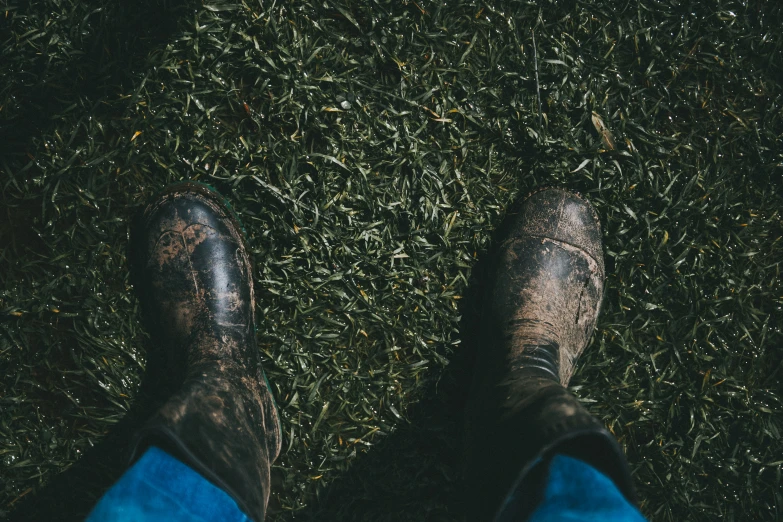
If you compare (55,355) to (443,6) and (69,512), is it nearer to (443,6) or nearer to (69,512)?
(69,512)

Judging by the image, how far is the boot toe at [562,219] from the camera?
1.87 m

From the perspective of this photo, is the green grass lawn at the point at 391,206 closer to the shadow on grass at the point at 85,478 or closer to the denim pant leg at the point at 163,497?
the shadow on grass at the point at 85,478

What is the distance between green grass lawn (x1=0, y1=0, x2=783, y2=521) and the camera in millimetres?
1850

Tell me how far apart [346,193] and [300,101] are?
0.35 m

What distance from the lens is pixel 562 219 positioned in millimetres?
1871

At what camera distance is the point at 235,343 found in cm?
180

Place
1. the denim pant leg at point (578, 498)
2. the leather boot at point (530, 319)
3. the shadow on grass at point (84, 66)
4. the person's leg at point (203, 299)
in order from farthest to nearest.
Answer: the shadow on grass at point (84, 66)
the person's leg at point (203, 299)
the leather boot at point (530, 319)
the denim pant leg at point (578, 498)

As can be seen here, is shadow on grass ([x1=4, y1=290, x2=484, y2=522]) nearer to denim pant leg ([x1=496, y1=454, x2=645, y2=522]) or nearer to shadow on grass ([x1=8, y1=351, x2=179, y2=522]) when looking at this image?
shadow on grass ([x1=8, y1=351, x2=179, y2=522])

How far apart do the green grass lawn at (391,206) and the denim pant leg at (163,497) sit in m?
0.59

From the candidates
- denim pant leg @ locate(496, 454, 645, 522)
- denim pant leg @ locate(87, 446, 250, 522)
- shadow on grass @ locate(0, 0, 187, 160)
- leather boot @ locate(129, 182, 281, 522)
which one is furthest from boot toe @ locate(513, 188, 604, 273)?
shadow on grass @ locate(0, 0, 187, 160)

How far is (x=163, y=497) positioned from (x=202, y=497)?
0.08 meters

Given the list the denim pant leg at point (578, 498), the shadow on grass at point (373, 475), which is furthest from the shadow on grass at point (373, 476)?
the denim pant leg at point (578, 498)

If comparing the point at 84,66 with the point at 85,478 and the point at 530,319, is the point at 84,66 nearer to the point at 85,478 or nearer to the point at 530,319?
the point at 85,478

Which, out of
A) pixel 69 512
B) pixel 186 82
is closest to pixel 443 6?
pixel 186 82
